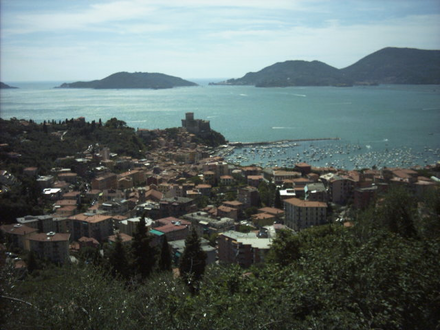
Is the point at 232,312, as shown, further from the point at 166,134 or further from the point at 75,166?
the point at 166,134

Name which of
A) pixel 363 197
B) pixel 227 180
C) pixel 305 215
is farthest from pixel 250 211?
pixel 227 180

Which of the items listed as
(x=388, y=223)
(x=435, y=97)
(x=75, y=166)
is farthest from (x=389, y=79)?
(x=388, y=223)

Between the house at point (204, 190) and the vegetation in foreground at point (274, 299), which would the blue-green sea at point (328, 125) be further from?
the vegetation in foreground at point (274, 299)

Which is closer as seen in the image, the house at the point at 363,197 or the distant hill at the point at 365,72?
the house at the point at 363,197

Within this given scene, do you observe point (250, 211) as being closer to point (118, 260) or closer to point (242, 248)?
point (242, 248)

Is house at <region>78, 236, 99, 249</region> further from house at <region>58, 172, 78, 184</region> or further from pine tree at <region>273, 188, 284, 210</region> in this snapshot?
house at <region>58, 172, 78, 184</region>

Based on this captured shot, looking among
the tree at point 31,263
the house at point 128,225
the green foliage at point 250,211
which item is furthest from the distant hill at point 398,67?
the tree at point 31,263
